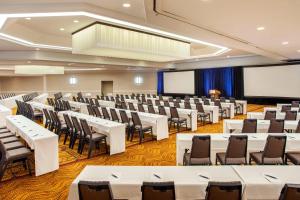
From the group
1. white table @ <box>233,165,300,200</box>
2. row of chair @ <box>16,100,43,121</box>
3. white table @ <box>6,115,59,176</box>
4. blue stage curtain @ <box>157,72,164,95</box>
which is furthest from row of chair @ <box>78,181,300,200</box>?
blue stage curtain @ <box>157,72,164,95</box>

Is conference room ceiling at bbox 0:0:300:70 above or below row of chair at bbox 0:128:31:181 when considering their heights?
above

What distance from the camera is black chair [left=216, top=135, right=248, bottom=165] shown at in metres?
4.48

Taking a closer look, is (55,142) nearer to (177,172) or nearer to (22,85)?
(177,172)

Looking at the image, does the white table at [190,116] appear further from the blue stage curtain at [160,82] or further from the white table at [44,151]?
the blue stage curtain at [160,82]

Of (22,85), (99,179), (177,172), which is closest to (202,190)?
(177,172)

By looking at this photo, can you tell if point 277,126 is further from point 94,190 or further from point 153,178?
point 94,190

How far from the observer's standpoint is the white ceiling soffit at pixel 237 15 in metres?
4.40

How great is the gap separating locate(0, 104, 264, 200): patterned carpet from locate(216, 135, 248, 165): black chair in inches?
69.0

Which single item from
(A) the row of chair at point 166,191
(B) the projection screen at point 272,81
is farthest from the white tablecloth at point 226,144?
(B) the projection screen at point 272,81

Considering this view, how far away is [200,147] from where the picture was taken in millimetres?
4523

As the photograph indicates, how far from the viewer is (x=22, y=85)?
28.0 m

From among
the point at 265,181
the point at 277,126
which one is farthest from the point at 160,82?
the point at 265,181

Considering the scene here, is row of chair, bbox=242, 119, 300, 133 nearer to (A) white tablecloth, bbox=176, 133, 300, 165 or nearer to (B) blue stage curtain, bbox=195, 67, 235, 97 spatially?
(A) white tablecloth, bbox=176, 133, 300, 165

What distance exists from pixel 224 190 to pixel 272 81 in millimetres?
16677
